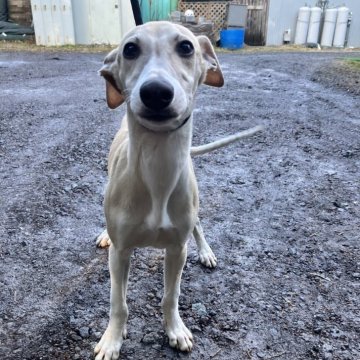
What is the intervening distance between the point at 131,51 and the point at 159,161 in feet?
1.67

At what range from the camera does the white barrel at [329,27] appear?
49.6ft

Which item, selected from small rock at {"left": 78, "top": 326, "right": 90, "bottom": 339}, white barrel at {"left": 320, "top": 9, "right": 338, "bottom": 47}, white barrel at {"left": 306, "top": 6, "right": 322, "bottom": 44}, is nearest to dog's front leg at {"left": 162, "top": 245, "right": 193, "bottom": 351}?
small rock at {"left": 78, "top": 326, "right": 90, "bottom": 339}

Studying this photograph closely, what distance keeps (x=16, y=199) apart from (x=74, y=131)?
187 cm

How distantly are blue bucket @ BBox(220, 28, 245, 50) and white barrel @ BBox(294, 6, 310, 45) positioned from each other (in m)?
2.29

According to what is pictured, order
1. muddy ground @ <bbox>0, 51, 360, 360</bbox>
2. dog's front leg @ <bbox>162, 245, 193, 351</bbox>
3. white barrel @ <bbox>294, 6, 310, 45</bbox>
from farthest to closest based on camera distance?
white barrel @ <bbox>294, 6, 310, 45</bbox>, muddy ground @ <bbox>0, 51, 360, 360</bbox>, dog's front leg @ <bbox>162, 245, 193, 351</bbox>

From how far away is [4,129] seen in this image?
5.61m

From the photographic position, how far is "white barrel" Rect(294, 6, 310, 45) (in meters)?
15.2

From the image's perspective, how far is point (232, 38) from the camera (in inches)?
567

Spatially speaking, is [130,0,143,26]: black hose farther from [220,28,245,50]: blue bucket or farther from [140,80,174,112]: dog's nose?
[220,28,245,50]: blue bucket

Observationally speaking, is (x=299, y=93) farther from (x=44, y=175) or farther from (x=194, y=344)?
(x=194, y=344)

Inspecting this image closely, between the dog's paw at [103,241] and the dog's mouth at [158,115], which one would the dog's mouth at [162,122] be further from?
the dog's paw at [103,241]

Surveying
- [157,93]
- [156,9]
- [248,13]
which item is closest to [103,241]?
[157,93]

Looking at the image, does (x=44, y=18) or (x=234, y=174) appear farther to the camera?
(x=44, y=18)

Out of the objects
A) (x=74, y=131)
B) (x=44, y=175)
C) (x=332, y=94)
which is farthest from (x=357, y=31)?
(x=44, y=175)
